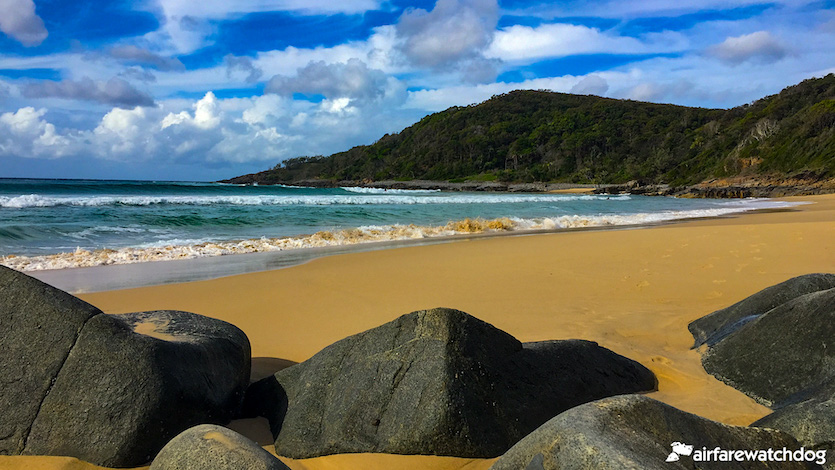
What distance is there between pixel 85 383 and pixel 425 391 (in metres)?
1.81

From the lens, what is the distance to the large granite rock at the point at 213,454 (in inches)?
82.3

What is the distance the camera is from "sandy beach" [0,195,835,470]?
394 centimetres

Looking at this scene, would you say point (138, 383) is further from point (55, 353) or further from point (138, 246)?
point (138, 246)

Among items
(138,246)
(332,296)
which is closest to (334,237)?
(138,246)

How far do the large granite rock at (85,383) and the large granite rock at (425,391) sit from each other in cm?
59

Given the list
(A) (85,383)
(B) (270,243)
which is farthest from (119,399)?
(B) (270,243)

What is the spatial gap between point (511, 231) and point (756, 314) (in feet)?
38.6

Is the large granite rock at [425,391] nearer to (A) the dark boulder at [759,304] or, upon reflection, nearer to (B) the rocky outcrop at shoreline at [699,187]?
(A) the dark boulder at [759,304]

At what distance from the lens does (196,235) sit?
48.6 ft

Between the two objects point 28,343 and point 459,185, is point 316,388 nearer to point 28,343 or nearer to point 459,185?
point 28,343

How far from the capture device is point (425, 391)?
9.59 feet

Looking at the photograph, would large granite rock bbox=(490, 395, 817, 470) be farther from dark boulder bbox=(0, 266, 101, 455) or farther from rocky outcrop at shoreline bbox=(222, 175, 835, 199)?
rocky outcrop at shoreline bbox=(222, 175, 835, 199)

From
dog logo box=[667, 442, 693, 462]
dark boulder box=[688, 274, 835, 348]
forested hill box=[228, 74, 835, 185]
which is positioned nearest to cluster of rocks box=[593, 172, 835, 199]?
forested hill box=[228, 74, 835, 185]

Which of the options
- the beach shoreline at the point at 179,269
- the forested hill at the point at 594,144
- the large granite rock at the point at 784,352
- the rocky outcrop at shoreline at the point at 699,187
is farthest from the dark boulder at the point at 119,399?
the forested hill at the point at 594,144
